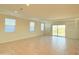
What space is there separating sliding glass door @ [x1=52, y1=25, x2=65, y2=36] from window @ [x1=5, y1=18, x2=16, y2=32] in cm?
832

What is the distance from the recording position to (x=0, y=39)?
9.23 m

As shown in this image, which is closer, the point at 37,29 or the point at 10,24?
the point at 10,24

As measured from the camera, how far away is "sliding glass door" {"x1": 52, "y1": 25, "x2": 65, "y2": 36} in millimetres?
17413

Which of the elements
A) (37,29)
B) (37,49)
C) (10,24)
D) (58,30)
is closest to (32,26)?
(37,29)

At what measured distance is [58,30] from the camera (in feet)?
60.0

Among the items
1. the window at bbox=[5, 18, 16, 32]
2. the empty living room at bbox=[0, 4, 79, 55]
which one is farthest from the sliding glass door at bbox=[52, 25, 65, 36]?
the window at bbox=[5, 18, 16, 32]

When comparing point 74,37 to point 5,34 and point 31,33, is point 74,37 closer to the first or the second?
point 31,33

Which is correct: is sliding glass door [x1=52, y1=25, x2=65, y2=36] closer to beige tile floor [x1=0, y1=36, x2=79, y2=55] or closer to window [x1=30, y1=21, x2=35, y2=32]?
window [x1=30, y1=21, x2=35, y2=32]

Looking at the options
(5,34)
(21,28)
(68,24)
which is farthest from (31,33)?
(5,34)

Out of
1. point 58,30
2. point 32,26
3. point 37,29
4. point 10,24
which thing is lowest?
point 58,30

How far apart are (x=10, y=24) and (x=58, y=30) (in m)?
9.25

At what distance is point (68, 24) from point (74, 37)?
6.97ft

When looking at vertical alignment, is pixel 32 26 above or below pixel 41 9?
below

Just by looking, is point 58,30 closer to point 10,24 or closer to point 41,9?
point 10,24
